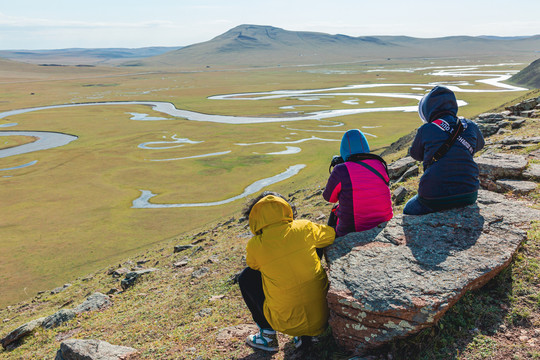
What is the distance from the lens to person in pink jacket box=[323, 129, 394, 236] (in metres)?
6.38

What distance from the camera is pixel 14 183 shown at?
4272cm

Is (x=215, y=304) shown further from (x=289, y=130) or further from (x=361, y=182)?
(x=289, y=130)

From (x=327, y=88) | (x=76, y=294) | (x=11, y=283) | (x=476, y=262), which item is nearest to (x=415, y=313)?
(x=476, y=262)

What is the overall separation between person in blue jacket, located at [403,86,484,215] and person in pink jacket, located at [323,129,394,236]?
2.34 ft

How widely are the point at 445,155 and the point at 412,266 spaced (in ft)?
6.69

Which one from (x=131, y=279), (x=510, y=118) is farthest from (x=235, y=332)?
(x=510, y=118)

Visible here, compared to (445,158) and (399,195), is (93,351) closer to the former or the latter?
(445,158)

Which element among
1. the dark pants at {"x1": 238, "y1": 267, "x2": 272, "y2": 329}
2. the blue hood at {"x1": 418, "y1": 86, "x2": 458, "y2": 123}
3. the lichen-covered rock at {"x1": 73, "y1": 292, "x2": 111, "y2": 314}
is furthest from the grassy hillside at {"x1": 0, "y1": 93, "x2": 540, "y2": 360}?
the blue hood at {"x1": 418, "y1": 86, "x2": 458, "y2": 123}

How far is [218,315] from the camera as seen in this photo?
8734 mm

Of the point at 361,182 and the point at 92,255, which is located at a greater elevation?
the point at 361,182

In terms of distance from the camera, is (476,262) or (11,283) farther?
(11,283)

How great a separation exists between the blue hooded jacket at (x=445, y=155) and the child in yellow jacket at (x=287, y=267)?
2.30 metres

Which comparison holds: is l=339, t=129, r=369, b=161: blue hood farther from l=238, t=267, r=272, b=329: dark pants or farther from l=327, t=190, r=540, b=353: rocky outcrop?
l=238, t=267, r=272, b=329: dark pants

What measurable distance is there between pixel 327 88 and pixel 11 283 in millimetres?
124580
